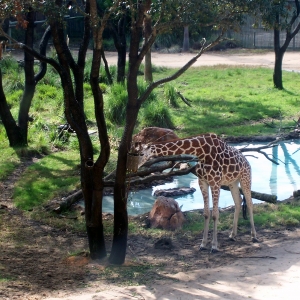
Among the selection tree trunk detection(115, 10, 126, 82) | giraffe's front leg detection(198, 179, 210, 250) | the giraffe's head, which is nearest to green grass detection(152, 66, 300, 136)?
tree trunk detection(115, 10, 126, 82)

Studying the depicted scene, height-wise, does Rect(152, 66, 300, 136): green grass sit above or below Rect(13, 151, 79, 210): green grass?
above

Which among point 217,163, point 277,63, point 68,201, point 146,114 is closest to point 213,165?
point 217,163

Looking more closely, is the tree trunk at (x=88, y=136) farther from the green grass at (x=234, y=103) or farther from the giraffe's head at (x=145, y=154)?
the green grass at (x=234, y=103)

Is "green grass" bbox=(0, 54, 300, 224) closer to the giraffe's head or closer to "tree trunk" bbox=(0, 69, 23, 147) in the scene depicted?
"tree trunk" bbox=(0, 69, 23, 147)

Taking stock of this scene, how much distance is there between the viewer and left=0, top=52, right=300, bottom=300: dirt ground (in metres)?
7.37

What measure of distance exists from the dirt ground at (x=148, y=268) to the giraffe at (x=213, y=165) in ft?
1.64

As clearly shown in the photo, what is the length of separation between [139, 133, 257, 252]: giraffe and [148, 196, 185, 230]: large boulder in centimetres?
101

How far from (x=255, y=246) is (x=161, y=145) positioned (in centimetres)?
223

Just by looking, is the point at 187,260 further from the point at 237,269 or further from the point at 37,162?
the point at 37,162

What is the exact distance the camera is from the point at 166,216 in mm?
10539

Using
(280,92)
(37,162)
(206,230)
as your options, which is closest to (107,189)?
(37,162)

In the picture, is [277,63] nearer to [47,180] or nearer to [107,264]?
[47,180]

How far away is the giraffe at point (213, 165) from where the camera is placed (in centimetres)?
936

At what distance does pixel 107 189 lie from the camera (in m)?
13.3
